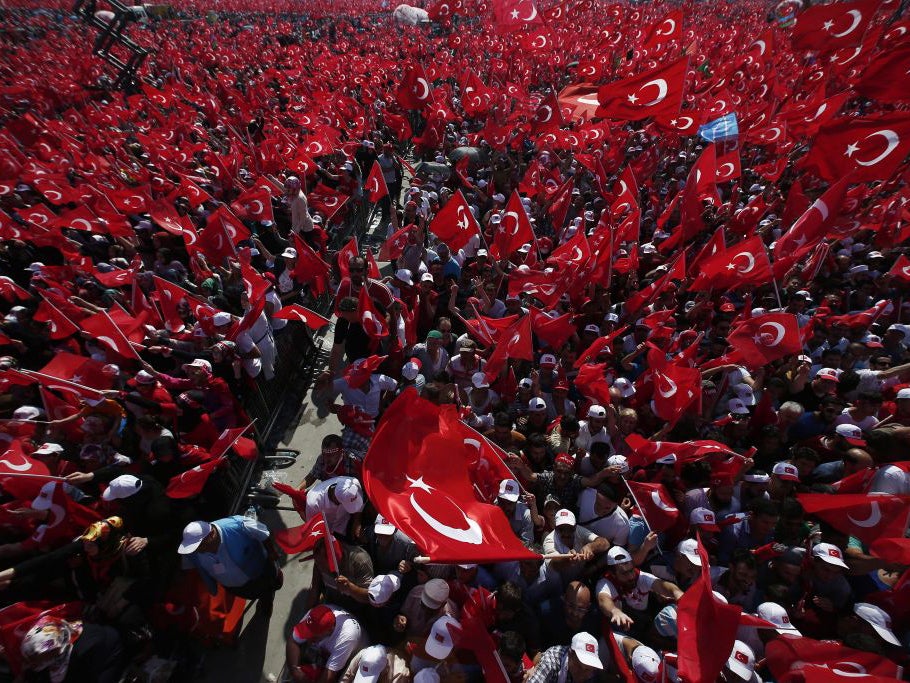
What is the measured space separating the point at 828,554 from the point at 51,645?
540 cm

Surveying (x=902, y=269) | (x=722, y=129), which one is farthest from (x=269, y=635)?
(x=722, y=129)

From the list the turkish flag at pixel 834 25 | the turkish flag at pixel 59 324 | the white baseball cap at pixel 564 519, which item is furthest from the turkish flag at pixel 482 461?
the turkish flag at pixel 834 25

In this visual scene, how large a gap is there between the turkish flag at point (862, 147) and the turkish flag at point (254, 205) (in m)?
8.50

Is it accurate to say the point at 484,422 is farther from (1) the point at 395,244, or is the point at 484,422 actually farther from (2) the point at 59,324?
(2) the point at 59,324

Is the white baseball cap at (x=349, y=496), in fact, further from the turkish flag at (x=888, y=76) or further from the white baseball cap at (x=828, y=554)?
the turkish flag at (x=888, y=76)

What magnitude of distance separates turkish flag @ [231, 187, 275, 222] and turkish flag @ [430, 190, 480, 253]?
2.82 m

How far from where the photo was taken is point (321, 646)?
2.99 m

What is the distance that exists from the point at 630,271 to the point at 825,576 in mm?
4592

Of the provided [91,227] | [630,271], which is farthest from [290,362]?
[630,271]

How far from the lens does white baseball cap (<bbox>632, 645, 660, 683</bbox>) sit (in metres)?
2.78

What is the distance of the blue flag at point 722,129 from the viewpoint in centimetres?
904

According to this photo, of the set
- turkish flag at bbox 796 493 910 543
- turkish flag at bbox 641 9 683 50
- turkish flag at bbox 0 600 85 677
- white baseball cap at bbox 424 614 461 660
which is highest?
turkish flag at bbox 641 9 683 50

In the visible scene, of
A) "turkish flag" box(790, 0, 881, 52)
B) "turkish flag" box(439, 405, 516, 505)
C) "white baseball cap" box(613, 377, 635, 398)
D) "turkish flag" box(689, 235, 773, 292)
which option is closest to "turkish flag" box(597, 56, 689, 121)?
"turkish flag" box(689, 235, 773, 292)

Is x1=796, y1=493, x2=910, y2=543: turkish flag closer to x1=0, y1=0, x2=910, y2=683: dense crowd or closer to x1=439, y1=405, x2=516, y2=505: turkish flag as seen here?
x1=0, y1=0, x2=910, y2=683: dense crowd
